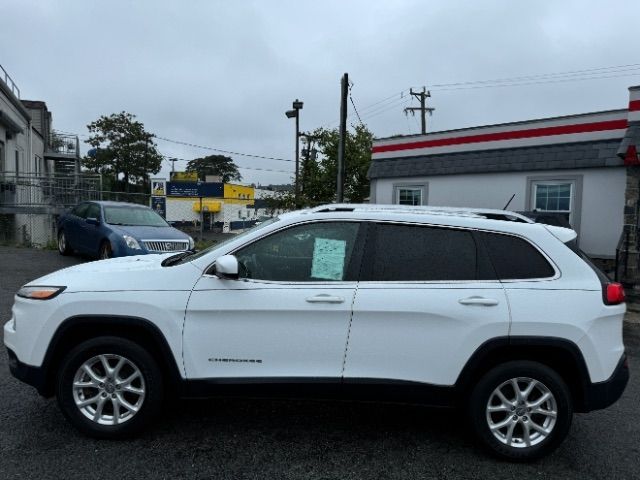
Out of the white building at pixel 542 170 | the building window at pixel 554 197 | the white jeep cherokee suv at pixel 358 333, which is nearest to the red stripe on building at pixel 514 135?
the white building at pixel 542 170

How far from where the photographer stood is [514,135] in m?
13.4

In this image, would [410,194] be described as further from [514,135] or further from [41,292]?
[41,292]

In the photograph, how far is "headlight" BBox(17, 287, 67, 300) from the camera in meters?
3.42

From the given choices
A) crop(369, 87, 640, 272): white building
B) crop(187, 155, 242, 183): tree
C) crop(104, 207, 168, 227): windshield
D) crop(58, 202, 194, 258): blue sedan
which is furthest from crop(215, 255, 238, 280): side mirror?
crop(187, 155, 242, 183): tree

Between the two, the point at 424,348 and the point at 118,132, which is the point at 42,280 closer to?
the point at 424,348

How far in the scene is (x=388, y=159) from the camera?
16.4m

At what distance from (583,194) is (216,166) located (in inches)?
3709

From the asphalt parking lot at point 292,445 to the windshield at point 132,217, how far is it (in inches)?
265

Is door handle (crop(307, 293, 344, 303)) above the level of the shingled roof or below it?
below

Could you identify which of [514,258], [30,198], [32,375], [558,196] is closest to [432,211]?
[514,258]

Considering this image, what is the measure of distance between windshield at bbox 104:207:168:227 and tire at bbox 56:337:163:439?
7.69 metres

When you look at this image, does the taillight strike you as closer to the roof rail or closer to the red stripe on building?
the roof rail

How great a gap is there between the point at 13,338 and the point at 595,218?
1198 cm

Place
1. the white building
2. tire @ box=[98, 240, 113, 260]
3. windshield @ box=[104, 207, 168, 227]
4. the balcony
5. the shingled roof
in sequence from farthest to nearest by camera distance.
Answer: the balcony, the shingled roof, the white building, windshield @ box=[104, 207, 168, 227], tire @ box=[98, 240, 113, 260]
